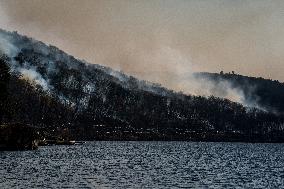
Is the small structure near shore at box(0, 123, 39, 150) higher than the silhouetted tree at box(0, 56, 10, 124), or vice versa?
the silhouetted tree at box(0, 56, 10, 124)

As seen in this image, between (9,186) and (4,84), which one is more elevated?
(4,84)

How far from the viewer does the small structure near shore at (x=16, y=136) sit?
15475 centimetres

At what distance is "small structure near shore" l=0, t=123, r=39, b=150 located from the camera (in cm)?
15475

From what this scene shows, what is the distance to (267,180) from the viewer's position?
325ft

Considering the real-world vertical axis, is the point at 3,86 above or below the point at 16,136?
above

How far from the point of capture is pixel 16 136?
15850 centimetres

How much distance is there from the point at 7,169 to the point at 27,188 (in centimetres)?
2763

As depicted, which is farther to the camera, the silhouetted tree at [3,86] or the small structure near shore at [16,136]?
the silhouetted tree at [3,86]

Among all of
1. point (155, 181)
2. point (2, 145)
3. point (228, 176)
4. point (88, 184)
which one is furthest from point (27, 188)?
point (2, 145)

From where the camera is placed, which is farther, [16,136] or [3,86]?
[16,136]

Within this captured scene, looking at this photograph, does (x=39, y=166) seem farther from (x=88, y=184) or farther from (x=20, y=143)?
(x=20, y=143)

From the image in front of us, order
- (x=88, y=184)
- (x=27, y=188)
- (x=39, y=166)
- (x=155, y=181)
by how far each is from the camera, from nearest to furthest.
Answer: (x=27, y=188), (x=88, y=184), (x=155, y=181), (x=39, y=166)

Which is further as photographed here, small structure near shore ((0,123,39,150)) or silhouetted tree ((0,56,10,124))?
silhouetted tree ((0,56,10,124))

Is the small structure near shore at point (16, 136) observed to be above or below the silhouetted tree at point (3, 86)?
below
